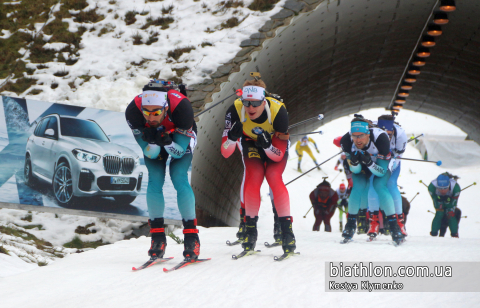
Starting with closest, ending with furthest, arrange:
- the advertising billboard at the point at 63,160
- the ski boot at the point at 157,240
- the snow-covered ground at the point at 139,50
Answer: the ski boot at the point at 157,240 < the advertising billboard at the point at 63,160 < the snow-covered ground at the point at 139,50

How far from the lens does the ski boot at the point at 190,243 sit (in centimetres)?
443

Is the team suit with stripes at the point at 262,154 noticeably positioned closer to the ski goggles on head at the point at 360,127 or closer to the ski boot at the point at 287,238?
the ski boot at the point at 287,238

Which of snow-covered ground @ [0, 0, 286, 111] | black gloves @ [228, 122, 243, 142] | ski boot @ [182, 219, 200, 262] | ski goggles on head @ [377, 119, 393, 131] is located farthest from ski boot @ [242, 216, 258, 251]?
snow-covered ground @ [0, 0, 286, 111]

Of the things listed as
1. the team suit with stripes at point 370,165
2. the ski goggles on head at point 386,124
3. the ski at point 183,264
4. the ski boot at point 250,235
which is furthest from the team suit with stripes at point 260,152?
the ski goggles on head at point 386,124

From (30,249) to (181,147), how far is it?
2.90m

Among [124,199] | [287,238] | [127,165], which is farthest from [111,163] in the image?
[287,238]

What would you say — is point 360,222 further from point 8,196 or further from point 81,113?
point 8,196

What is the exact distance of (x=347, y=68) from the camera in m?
13.9

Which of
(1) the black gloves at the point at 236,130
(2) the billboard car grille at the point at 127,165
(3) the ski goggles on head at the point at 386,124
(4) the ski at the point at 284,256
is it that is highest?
(3) the ski goggles on head at the point at 386,124

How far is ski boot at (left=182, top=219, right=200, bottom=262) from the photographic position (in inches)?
174

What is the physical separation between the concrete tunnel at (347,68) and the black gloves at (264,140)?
3754 millimetres

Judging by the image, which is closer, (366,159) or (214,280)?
(214,280)

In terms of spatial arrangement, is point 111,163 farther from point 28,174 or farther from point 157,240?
point 157,240

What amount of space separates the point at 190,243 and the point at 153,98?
1476mm
